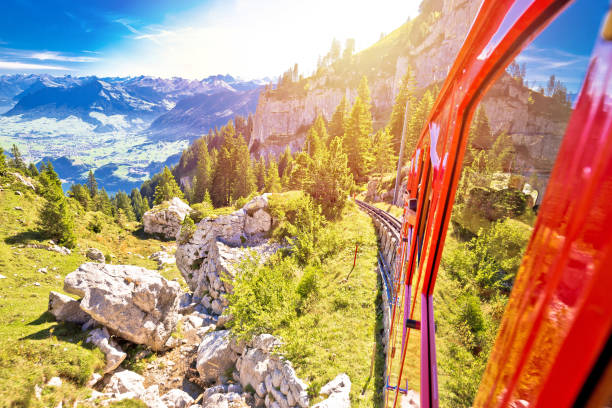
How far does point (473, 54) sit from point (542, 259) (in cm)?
181

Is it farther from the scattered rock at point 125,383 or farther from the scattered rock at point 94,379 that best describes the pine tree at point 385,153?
the scattered rock at point 94,379

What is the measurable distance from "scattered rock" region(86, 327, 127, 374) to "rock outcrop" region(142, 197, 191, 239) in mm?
32490

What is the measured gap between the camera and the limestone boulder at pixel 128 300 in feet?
40.0

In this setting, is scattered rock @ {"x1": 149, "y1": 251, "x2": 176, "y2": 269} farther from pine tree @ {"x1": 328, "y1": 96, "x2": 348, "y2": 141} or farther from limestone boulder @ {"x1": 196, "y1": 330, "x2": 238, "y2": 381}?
pine tree @ {"x1": 328, "y1": 96, "x2": 348, "y2": 141}

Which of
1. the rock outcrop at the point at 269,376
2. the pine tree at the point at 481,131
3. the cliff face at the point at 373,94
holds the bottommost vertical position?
the rock outcrop at the point at 269,376

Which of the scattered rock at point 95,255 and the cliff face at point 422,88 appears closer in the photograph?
the cliff face at point 422,88

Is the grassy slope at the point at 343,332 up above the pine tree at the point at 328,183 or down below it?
below

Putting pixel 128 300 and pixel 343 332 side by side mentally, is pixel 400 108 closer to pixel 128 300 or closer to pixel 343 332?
pixel 343 332

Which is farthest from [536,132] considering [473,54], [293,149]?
[293,149]

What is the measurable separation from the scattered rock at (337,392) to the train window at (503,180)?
5.10 meters

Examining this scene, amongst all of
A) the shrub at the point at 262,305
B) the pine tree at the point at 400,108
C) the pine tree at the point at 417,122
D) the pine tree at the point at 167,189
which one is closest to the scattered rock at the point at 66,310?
the shrub at the point at 262,305

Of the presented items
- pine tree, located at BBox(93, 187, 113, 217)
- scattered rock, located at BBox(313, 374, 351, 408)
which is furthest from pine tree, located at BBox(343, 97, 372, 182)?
pine tree, located at BBox(93, 187, 113, 217)

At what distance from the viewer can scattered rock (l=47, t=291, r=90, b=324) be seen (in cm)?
1232

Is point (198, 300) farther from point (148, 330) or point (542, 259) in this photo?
point (542, 259)
